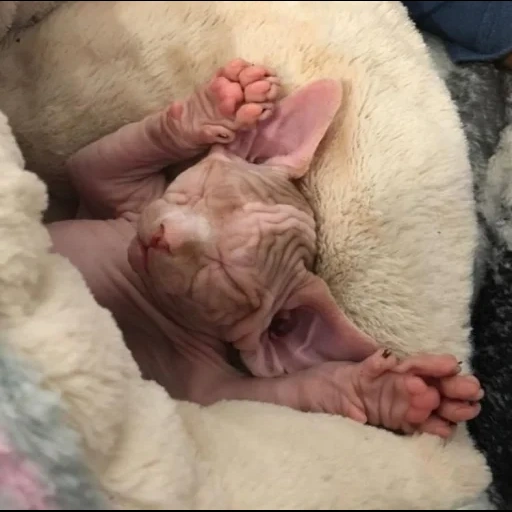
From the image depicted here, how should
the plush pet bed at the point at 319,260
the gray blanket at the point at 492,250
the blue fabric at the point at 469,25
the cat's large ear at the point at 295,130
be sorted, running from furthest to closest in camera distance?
1. the blue fabric at the point at 469,25
2. the cat's large ear at the point at 295,130
3. the gray blanket at the point at 492,250
4. the plush pet bed at the point at 319,260

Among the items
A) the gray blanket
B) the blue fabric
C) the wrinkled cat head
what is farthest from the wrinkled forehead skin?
the blue fabric

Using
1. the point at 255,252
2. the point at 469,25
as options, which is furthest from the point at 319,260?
the point at 469,25

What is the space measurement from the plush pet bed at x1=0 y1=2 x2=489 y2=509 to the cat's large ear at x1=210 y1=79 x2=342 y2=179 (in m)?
0.02

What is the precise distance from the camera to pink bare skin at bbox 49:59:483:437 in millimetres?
867

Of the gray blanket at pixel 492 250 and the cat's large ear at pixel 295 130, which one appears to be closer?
the gray blanket at pixel 492 250

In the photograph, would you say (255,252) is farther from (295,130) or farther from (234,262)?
(295,130)

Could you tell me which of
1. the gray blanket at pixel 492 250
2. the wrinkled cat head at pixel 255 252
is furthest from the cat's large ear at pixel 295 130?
the gray blanket at pixel 492 250

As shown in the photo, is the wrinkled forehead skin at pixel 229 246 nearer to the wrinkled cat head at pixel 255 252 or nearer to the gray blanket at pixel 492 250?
the wrinkled cat head at pixel 255 252

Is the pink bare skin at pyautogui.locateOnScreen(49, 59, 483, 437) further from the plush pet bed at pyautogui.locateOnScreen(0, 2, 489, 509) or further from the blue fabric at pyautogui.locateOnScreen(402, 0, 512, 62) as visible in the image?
the blue fabric at pyautogui.locateOnScreen(402, 0, 512, 62)

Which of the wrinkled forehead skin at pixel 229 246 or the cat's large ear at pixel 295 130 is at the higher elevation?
the cat's large ear at pixel 295 130

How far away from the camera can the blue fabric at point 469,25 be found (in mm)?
1060

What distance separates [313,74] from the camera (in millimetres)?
988

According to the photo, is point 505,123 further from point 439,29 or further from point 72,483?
point 72,483

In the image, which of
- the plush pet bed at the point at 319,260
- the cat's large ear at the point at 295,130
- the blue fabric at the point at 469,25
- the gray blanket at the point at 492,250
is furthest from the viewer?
the blue fabric at the point at 469,25
